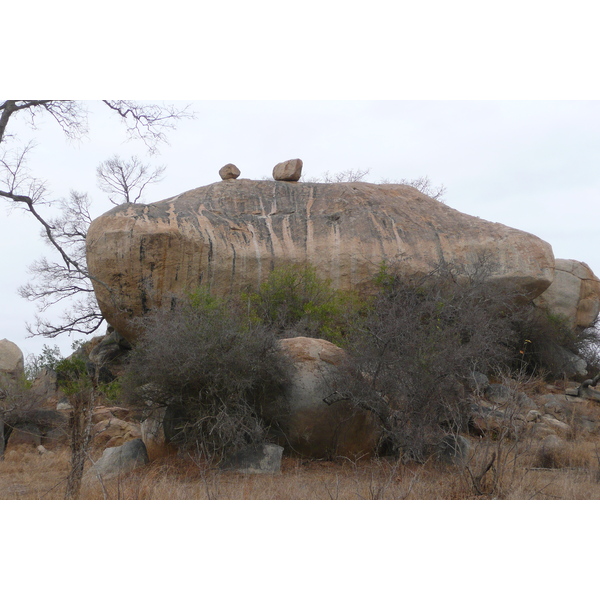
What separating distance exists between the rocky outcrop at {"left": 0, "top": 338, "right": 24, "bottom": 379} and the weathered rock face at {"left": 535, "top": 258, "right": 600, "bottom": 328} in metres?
14.9

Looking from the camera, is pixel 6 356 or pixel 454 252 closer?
pixel 454 252

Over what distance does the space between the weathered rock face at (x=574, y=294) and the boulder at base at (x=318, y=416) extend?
11.6 m

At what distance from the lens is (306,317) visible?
39.9 feet

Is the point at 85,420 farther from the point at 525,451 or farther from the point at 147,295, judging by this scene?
the point at 147,295

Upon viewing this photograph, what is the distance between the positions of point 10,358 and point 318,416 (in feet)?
36.8

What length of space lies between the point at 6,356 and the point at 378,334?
38.7ft

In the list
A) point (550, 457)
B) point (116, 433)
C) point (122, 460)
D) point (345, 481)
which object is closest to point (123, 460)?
point (122, 460)

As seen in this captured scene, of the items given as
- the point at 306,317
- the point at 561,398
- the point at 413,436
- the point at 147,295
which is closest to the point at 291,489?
the point at 413,436

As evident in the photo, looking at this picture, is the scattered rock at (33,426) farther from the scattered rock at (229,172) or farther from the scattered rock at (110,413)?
the scattered rock at (229,172)

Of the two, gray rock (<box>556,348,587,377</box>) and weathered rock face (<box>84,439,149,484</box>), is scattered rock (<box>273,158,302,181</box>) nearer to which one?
gray rock (<box>556,348,587,377</box>)

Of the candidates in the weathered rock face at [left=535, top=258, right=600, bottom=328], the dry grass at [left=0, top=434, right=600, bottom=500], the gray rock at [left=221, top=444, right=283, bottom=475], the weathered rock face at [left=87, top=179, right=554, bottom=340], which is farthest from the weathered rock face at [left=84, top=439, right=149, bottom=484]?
the weathered rock face at [left=535, top=258, right=600, bottom=328]

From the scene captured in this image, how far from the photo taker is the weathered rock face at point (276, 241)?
13.2 m

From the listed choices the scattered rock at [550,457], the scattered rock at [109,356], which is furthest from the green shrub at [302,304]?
the scattered rock at [109,356]

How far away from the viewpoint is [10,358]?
1666 cm
